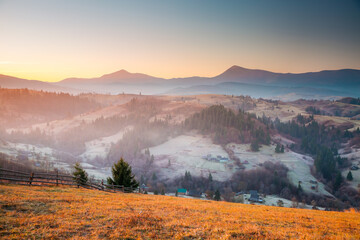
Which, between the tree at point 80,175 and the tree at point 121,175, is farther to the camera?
the tree at point 121,175

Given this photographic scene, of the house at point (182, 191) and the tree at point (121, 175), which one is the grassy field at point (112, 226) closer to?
the tree at point (121, 175)

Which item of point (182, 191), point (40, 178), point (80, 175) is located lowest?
point (182, 191)

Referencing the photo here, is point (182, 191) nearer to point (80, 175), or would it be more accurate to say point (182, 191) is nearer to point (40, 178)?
point (80, 175)

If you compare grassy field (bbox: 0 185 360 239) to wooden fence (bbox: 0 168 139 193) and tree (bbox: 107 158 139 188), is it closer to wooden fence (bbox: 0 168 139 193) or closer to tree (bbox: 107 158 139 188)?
wooden fence (bbox: 0 168 139 193)

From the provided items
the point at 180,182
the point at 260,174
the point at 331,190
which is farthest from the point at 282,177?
the point at 180,182

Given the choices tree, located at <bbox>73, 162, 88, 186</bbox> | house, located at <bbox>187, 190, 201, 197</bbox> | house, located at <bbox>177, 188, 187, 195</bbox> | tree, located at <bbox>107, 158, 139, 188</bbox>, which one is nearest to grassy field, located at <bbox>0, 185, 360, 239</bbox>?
tree, located at <bbox>73, 162, 88, 186</bbox>

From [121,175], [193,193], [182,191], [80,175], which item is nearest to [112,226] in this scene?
[80,175]

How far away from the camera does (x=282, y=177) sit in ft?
526

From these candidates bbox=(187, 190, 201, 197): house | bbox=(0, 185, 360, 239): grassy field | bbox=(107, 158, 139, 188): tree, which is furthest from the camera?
bbox=(187, 190, 201, 197): house

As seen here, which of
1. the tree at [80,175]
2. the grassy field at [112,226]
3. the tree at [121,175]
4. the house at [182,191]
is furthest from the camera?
the house at [182,191]

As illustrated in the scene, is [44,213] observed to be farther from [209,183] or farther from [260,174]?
[260,174]

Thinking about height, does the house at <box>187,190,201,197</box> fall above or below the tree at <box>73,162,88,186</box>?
below

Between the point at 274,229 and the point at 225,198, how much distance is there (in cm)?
12202

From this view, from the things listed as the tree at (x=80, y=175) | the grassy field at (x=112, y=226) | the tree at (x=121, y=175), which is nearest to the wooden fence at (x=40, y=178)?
the tree at (x=80, y=175)
